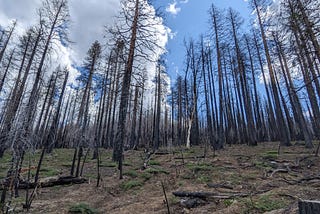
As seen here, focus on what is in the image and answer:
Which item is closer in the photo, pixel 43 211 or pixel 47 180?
pixel 43 211

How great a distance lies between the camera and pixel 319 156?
9820 mm

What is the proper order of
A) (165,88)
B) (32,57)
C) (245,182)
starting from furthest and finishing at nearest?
(165,88)
(32,57)
(245,182)

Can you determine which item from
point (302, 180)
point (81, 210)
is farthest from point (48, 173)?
point (302, 180)

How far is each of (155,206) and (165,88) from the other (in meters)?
27.1

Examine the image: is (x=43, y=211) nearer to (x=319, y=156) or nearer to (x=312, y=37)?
(x=312, y=37)

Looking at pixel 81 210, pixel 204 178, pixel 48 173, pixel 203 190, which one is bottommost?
pixel 81 210

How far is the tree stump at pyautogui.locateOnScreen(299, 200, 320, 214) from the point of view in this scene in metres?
1.71

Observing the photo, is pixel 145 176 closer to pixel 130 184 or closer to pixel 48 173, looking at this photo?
pixel 130 184

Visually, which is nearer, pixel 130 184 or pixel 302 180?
pixel 302 180

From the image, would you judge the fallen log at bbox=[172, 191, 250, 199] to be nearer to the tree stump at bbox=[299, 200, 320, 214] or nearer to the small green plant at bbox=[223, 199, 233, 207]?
the small green plant at bbox=[223, 199, 233, 207]

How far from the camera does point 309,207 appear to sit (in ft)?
5.85

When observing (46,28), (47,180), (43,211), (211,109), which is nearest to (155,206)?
(43,211)

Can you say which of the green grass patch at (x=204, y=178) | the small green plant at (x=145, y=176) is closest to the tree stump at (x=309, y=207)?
the green grass patch at (x=204, y=178)

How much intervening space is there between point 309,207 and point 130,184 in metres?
6.74
